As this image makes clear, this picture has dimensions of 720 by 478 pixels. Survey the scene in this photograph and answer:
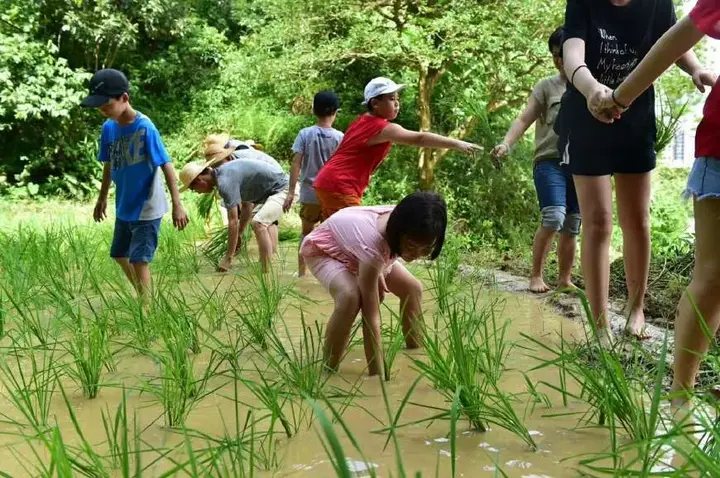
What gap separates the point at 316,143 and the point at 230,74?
9630 millimetres

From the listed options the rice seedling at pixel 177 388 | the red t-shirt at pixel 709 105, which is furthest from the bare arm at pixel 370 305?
the red t-shirt at pixel 709 105

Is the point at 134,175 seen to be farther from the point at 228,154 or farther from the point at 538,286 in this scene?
the point at 538,286

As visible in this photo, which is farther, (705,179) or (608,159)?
(608,159)

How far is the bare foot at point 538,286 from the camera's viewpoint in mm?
4297

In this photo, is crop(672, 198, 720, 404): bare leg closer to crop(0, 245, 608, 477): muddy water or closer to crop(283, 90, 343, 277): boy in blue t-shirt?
crop(0, 245, 608, 477): muddy water

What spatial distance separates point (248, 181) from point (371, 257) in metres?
3.00

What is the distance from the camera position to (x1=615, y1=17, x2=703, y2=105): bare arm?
1742 millimetres

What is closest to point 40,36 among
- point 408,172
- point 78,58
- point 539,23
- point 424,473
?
point 78,58

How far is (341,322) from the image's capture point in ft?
8.61

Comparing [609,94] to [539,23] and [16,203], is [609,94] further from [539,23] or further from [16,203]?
[16,203]

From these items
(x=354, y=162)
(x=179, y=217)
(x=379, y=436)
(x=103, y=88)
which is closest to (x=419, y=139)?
(x=354, y=162)

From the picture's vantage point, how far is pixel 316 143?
17.8ft

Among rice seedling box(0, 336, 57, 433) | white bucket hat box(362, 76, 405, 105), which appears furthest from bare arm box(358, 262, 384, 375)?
white bucket hat box(362, 76, 405, 105)

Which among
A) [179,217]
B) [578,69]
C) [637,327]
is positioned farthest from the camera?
[179,217]
